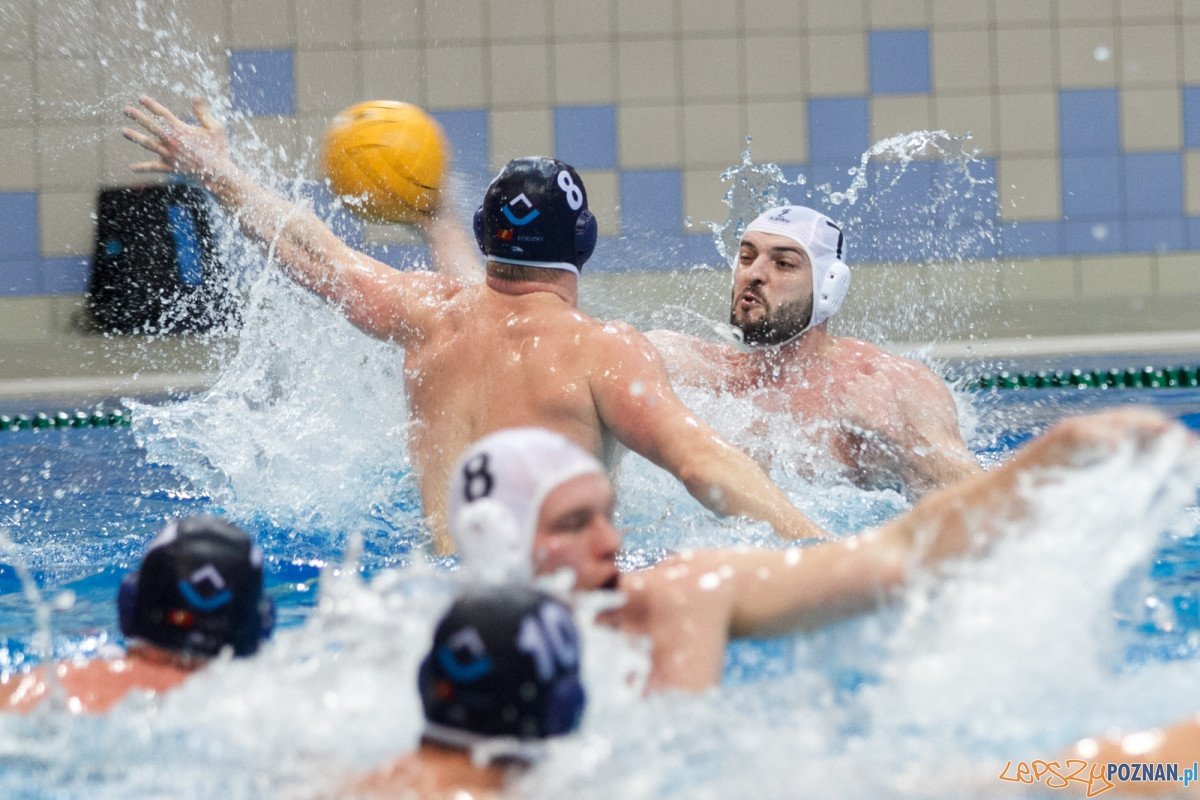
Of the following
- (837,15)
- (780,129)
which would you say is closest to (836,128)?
(780,129)

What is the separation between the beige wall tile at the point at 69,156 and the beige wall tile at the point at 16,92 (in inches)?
5.7

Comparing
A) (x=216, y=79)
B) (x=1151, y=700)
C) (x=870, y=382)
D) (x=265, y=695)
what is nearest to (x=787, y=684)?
(x=1151, y=700)

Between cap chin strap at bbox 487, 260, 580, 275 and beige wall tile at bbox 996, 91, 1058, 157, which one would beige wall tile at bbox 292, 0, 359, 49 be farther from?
cap chin strap at bbox 487, 260, 580, 275

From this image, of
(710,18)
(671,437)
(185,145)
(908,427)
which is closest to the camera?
(671,437)

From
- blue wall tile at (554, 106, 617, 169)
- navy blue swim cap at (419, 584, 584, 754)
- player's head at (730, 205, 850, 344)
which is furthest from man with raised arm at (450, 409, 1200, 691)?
blue wall tile at (554, 106, 617, 169)

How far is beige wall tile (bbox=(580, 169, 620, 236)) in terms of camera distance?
8.48 m

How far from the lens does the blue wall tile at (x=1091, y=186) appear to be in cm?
848

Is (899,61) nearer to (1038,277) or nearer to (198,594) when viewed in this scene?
(1038,277)

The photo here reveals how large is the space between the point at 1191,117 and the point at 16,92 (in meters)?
7.05

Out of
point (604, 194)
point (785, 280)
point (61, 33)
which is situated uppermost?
point (61, 33)

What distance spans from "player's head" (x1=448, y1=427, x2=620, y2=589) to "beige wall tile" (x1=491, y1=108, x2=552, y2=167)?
6.89 m

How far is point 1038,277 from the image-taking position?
27.8 ft

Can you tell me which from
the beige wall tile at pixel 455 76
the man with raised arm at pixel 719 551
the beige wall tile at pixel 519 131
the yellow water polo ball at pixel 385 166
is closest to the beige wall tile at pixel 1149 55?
the beige wall tile at pixel 519 131

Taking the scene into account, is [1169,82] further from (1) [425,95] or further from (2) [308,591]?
(2) [308,591]
